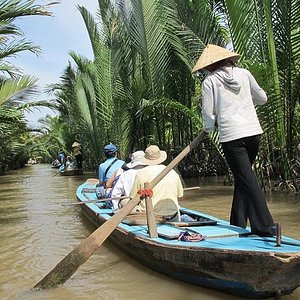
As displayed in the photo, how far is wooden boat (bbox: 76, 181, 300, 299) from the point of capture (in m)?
3.29

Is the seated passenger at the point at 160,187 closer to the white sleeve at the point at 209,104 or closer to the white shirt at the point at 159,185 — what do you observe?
the white shirt at the point at 159,185

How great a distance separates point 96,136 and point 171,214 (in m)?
12.6

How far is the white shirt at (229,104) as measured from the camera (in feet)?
13.0

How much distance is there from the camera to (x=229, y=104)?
3.99 metres

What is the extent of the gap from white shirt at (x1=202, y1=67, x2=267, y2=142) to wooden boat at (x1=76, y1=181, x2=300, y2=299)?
90cm

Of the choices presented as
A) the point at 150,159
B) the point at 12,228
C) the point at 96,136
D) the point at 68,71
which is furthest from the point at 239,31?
the point at 68,71

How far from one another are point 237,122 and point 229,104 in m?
0.17

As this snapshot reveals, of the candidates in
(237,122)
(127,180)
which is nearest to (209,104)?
(237,122)

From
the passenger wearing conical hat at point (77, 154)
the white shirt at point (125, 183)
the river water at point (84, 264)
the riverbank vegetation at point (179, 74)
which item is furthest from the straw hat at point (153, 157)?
the passenger wearing conical hat at point (77, 154)

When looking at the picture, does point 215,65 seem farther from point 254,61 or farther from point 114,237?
point 254,61

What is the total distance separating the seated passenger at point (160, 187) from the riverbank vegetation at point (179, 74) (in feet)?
12.7

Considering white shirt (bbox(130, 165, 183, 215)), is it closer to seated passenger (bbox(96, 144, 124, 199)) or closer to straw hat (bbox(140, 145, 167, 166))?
straw hat (bbox(140, 145, 167, 166))

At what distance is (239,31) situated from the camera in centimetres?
905

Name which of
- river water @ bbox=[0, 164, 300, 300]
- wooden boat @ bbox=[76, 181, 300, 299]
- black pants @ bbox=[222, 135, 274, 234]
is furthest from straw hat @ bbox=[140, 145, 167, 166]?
black pants @ bbox=[222, 135, 274, 234]
